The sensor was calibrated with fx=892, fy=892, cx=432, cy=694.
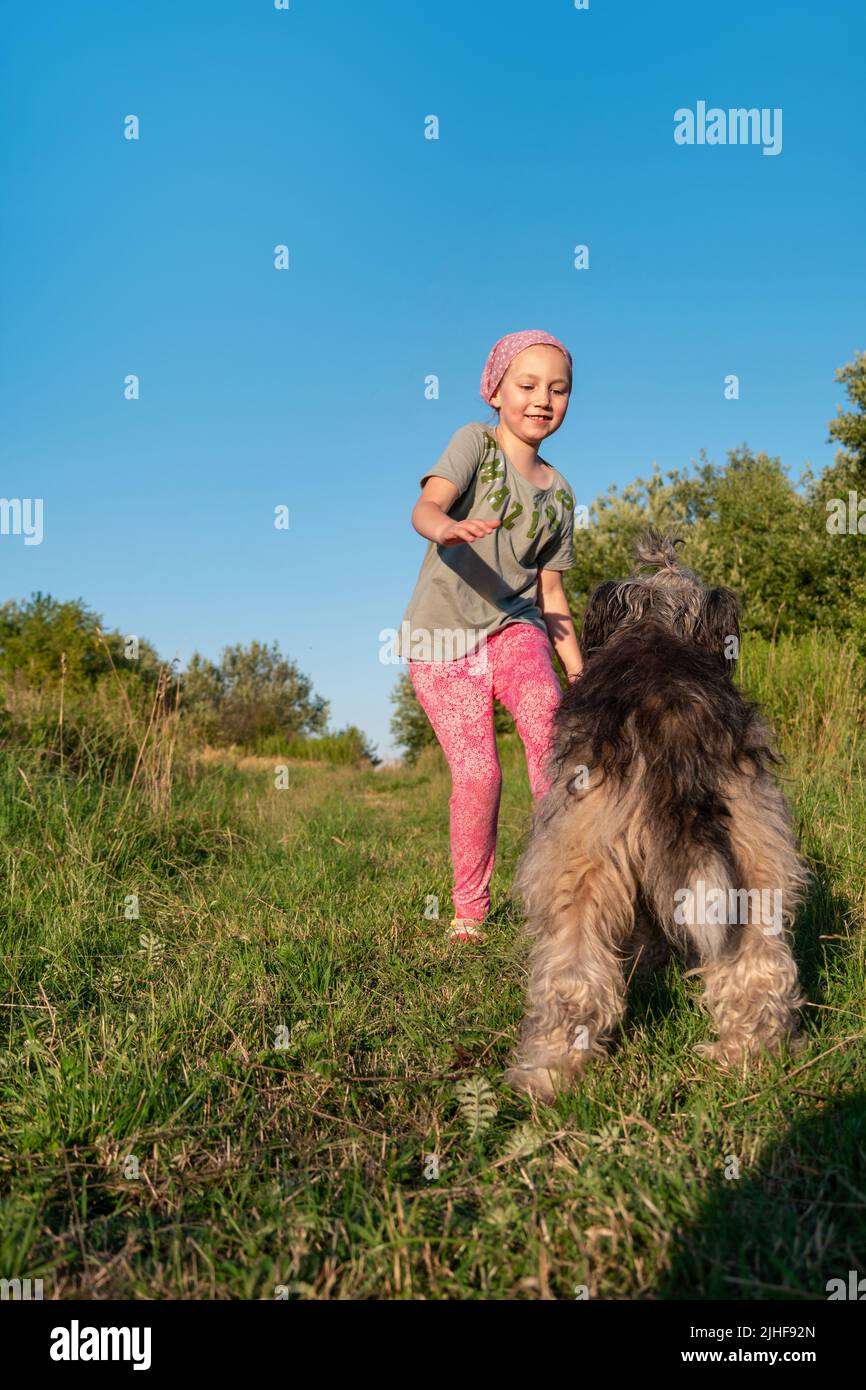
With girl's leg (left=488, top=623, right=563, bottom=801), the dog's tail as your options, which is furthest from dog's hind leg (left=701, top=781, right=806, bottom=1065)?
girl's leg (left=488, top=623, right=563, bottom=801)

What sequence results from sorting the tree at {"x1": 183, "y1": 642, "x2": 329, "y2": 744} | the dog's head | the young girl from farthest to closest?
the tree at {"x1": 183, "y1": 642, "x2": 329, "y2": 744}
the young girl
the dog's head

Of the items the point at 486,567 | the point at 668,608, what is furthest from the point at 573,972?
the point at 486,567

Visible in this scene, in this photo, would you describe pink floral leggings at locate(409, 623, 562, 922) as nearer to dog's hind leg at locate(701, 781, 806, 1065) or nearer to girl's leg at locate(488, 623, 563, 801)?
girl's leg at locate(488, 623, 563, 801)

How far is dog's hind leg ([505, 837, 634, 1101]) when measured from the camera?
301cm

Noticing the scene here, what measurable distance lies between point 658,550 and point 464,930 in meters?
2.46

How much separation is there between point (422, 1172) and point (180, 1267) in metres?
0.77

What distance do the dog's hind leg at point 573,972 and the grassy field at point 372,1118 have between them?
0.13 metres

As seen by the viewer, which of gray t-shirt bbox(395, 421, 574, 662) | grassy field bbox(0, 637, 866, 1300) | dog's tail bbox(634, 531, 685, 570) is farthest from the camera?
gray t-shirt bbox(395, 421, 574, 662)

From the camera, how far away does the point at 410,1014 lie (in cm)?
373

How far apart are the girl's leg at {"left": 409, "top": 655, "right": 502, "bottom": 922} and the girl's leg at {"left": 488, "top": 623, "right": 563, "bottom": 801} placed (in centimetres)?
11

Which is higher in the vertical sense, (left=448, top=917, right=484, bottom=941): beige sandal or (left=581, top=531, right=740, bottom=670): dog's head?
(left=581, top=531, right=740, bottom=670): dog's head

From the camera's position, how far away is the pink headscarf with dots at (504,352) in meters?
5.11

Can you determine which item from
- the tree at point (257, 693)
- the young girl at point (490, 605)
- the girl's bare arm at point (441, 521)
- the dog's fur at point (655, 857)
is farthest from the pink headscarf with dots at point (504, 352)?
the tree at point (257, 693)

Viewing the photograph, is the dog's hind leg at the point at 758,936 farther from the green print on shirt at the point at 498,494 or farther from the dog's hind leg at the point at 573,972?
the green print on shirt at the point at 498,494
